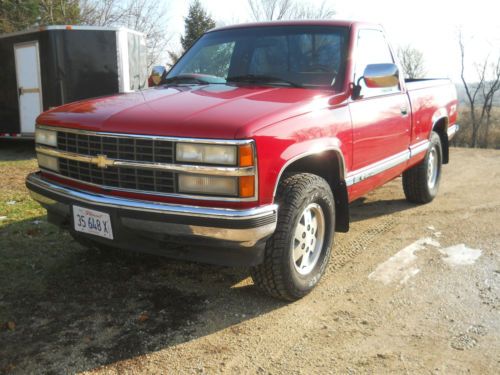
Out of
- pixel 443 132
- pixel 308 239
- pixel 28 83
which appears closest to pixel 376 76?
pixel 308 239

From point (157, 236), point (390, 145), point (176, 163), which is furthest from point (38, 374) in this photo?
point (390, 145)

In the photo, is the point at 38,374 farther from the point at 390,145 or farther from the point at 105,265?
the point at 390,145

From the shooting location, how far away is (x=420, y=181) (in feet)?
18.2

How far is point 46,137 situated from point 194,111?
126 cm

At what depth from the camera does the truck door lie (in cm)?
373

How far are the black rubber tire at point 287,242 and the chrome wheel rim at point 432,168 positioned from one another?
2871 millimetres

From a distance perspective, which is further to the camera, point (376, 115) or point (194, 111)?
point (376, 115)

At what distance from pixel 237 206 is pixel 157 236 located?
527 mm

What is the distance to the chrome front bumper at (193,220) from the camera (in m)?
2.63

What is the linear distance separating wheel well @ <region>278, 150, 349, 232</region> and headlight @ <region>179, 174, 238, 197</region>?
2.66 ft

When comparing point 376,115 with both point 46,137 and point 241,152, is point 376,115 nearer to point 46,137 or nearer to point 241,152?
point 241,152

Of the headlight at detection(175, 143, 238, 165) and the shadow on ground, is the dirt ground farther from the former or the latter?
the headlight at detection(175, 143, 238, 165)

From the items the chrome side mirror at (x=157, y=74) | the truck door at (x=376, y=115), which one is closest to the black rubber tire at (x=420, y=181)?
the truck door at (x=376, y=115)

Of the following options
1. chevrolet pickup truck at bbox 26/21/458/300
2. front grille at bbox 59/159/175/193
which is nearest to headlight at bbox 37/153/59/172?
chevrolet pickup truck at bbox 26/21/458/300
